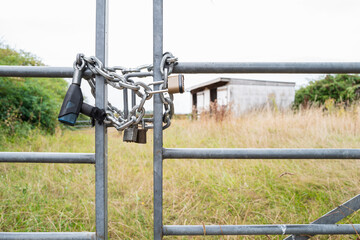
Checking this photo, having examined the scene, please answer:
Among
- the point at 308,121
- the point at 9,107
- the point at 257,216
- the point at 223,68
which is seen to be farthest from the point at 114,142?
the point at 223,68

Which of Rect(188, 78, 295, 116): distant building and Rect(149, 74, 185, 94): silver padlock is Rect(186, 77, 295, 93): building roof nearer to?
Rect(188, 78, 295, 116): distant building

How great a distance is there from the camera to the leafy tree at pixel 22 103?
483 centimetres

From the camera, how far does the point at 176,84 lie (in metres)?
0.60

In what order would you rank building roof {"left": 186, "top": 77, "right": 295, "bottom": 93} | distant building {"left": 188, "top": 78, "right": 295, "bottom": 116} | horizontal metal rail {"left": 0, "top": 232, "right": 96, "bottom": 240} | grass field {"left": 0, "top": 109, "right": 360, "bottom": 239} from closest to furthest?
1. horizontal metal rail {"left": 0, "top": 232, "right": 96, "bottom": 240}
2. grass field {"left": 0, "top": 109, "right": 360, "bottom": 239}
3. building roof {"left": 186, "top": 77, "right": 295, "bottom": 93}
4. distant building {"left": 188, "top": 78, "right": 295, "bottom": 116}

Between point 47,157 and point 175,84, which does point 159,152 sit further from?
point 47,157

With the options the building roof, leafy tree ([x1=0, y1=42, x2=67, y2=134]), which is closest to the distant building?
the building roof

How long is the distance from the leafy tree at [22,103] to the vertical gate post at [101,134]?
4.60 metres

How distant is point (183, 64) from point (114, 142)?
3.91 metres

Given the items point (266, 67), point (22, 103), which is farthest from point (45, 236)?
point (22, 103)

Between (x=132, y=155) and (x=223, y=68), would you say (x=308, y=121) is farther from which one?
(x=223, y=68)

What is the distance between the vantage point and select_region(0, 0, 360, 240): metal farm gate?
2.21 feet

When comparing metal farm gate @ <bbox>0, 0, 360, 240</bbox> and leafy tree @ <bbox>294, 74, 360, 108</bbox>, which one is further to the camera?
leafy tree @ <bbox>294, 74, 360, 108</bbox>

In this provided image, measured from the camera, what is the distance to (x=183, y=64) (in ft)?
2.24

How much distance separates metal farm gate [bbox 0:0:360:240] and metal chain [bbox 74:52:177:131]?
0.02 meters
